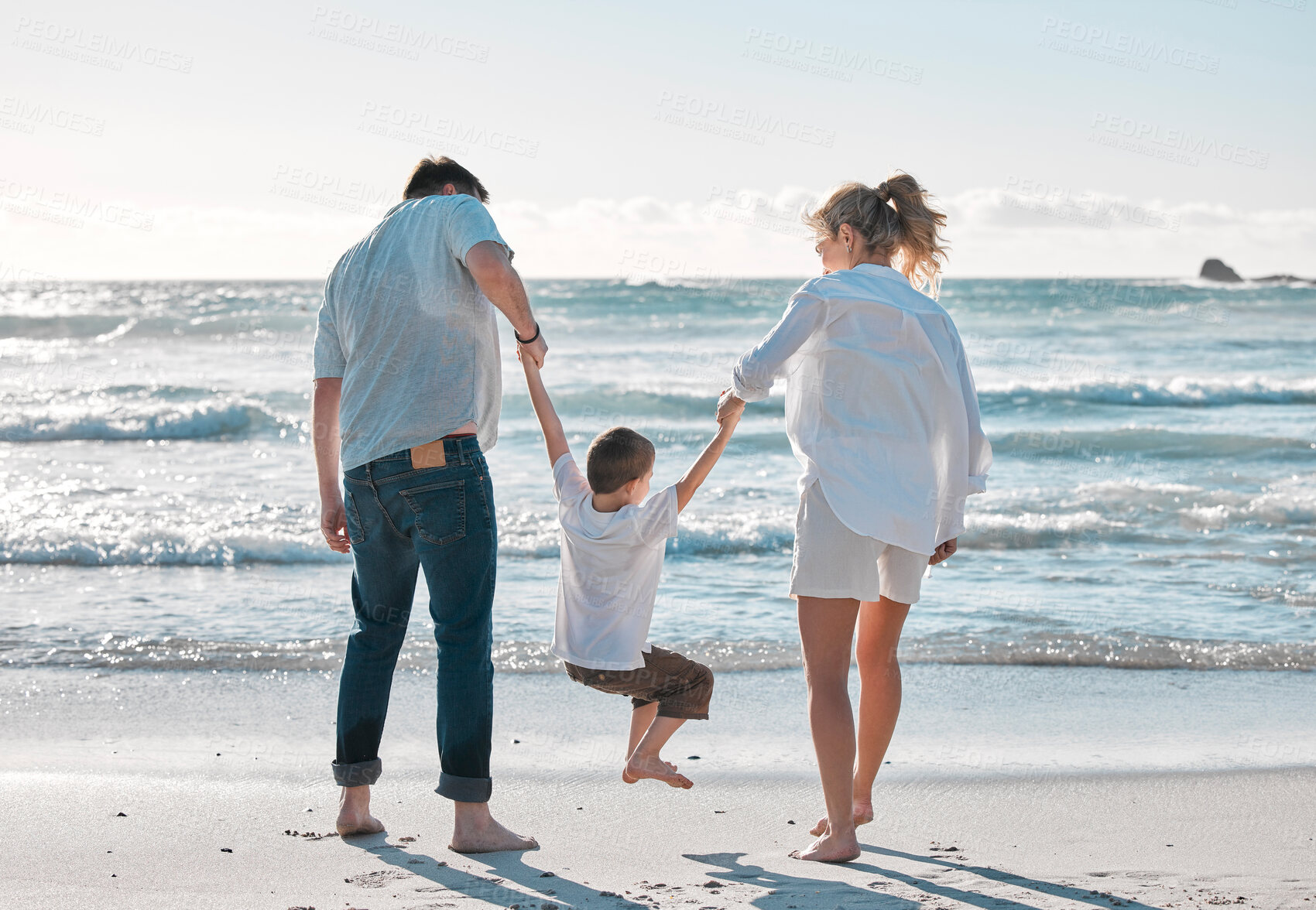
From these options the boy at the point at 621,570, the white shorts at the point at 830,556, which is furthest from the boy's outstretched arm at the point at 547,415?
the white shorts at the point at 830,556

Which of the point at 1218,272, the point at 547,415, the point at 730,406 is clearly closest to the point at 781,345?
the point at 730,406

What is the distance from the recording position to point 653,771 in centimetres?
264

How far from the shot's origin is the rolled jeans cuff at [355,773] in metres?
2.69

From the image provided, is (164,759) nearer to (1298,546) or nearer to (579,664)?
(579,664)

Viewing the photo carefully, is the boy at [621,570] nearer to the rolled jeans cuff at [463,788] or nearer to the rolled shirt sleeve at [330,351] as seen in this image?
the rolled jeans cuff at [463,788]

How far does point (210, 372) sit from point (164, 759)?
1654 centimetres

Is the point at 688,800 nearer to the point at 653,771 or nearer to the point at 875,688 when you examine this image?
the point at 653,771

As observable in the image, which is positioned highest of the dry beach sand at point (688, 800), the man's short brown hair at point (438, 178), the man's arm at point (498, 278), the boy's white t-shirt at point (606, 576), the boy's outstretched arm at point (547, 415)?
the man's short brown hair at point (438, 178)

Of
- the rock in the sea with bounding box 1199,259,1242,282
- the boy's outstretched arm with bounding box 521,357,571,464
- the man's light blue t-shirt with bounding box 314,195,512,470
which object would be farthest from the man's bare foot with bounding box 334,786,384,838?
the rock in the sea with bounding box 1199,259,1242,282

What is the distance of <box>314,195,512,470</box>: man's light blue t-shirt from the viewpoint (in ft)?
8.19

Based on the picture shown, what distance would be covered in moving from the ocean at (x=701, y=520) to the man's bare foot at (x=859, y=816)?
1.80 metres

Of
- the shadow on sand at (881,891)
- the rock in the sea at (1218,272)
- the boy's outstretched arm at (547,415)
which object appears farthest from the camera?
the rock in the sea at (1218,272)

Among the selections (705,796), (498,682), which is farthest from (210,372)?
(705,796)

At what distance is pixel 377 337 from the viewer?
2.56 m
